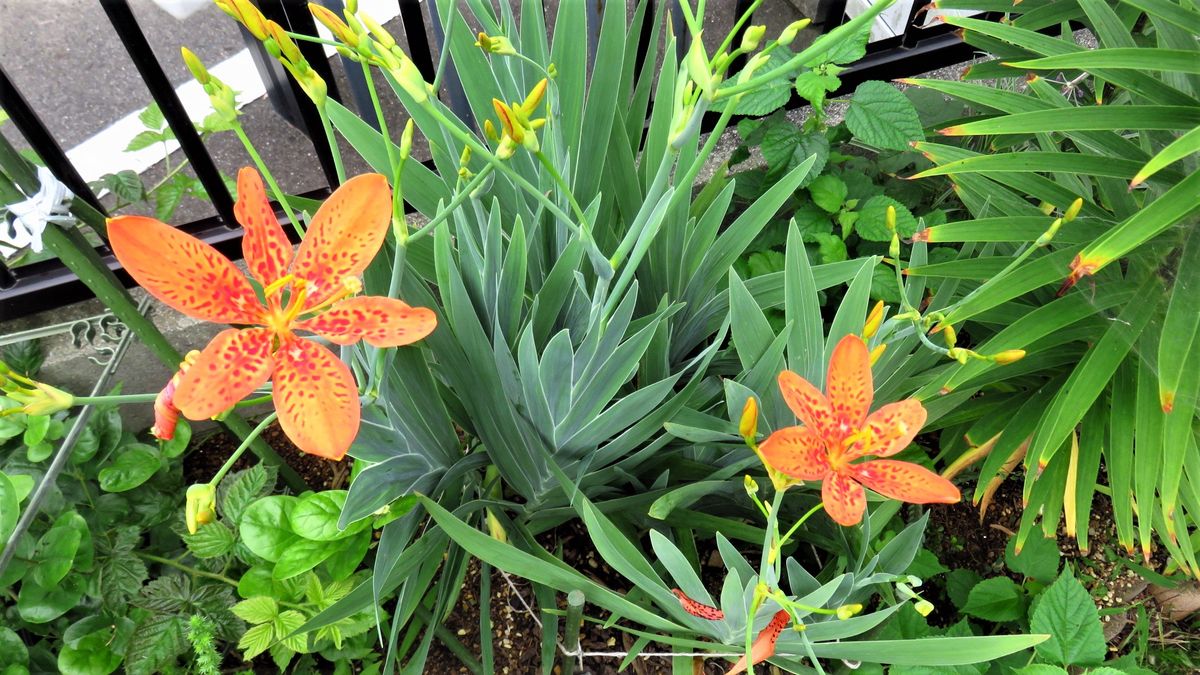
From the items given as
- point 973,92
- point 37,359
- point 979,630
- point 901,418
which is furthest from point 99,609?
point 973,92

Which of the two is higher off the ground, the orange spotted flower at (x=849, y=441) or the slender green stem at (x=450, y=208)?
the slender green stem at (x=450, y=208)

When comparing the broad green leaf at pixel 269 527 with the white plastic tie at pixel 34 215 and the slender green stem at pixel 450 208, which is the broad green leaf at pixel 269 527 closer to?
the white plastic tie at pixel 34 215

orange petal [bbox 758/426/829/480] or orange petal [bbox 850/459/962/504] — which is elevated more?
orange petal [bbox 758/426/829/480]

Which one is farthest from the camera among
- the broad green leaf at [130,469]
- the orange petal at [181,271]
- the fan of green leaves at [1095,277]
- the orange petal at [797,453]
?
the broad green leaf at [130,469]

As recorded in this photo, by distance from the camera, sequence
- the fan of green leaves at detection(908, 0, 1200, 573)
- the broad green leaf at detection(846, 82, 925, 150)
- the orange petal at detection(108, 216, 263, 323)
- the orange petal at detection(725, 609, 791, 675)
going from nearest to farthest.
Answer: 1. the orange petal at detection(108, 216, 263, 323)
2. the orange petal at detection(725, 609, 791, 675)
3. the fan of green leaves at detection(908, 0, 1200, 573)
4. the broad green leaf at detection(846, 82, 925, 150)

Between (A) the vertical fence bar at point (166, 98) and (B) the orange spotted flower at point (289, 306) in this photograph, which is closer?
(B) the orange spotted flower at point (289, 306)

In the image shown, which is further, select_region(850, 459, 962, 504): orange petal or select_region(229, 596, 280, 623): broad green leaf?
select_region(229, 596, 280, 623): broad green leaf

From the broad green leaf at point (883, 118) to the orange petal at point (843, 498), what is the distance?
671 mm

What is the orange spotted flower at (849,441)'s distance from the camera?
0.59 meters

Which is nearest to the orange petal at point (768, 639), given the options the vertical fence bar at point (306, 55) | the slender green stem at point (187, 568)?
the slender green stem at point (187, 568)

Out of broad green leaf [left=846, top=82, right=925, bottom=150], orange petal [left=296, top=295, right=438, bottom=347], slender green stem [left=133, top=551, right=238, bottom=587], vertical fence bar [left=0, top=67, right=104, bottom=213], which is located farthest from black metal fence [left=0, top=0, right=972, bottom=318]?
orange petal [left=296, top=295, right=438, bottom=347]

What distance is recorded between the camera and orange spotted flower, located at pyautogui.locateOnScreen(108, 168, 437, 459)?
474 mm

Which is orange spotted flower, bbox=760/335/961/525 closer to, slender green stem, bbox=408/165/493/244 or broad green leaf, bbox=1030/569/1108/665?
slender green stem, bbox=408/165/493/244

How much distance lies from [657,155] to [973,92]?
44 cm
